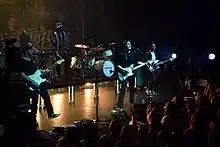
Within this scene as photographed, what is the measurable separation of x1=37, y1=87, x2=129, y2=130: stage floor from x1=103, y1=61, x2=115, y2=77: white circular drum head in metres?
0.80

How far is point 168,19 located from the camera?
16172 mm

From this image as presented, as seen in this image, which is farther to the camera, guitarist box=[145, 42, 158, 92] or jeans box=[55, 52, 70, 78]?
guitarist box=[145, 42, 158, 92]

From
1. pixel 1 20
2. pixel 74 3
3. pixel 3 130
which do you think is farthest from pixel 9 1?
pixel 3 130

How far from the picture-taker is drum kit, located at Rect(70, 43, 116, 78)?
38.0 ft

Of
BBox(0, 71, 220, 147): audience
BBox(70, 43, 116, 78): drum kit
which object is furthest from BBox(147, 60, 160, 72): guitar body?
BBox(0, 71, 220, 147): audience

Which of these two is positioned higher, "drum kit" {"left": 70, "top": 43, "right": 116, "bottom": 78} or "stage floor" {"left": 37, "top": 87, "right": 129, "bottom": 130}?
"drum kit" {"left": 70, "top": 43, "right": 116, "bottom": 78}

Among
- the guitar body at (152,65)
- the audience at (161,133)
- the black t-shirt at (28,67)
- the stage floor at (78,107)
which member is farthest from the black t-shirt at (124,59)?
the audience at (161,133)

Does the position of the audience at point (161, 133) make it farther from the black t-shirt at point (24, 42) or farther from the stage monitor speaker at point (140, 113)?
the black t-shirt at point (24, 42)

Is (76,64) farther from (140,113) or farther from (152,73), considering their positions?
(140,113)

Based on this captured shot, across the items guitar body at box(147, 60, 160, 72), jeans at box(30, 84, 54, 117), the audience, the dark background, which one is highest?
the dark background

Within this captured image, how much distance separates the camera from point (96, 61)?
12.2 metres

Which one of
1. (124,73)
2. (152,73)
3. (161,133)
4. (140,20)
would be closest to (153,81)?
(152,73)

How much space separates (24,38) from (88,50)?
387 cm

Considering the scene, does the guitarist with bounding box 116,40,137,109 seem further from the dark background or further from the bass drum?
the dark background
